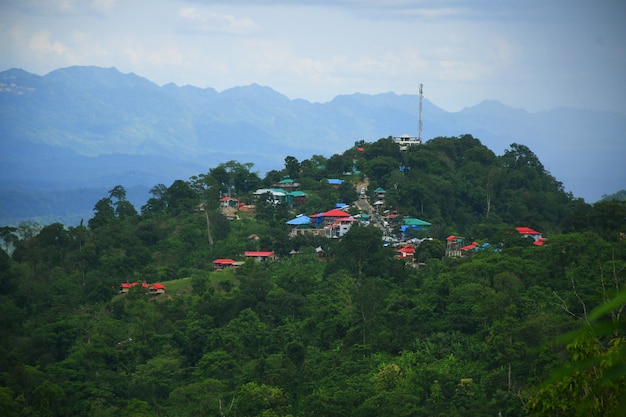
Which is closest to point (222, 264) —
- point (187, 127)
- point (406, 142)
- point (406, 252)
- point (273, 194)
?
point (273, 194)

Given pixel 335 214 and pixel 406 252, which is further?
pixel 335 214

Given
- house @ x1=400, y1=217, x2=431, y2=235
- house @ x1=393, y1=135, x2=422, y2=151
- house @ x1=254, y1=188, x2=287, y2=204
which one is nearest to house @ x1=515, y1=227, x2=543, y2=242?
house @ x1=400, y1=217, x2=431, y2=235

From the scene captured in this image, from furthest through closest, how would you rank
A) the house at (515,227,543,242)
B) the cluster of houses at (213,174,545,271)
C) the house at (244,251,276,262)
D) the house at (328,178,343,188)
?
the house at (328,178,343,188), the house at (515,227,543,242), the house at (244,251,276,262), the cluster of houses at (213,174,545,271)

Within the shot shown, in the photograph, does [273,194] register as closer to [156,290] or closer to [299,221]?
[299,221]

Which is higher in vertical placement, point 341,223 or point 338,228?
point 341,223

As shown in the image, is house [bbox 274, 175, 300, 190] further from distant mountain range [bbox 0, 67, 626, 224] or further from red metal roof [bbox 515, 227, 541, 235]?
distant mountain range [bbox 0, 67, 626, 224]

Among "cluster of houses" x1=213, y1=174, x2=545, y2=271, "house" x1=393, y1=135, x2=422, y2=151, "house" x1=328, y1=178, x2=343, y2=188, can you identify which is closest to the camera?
"cluster of houses" x1=213, y1=174, x2=545, y2=271

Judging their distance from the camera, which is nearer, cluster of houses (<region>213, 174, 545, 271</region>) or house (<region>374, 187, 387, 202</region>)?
cluster of houses (<region>213, 174, 545, 271</region>)
